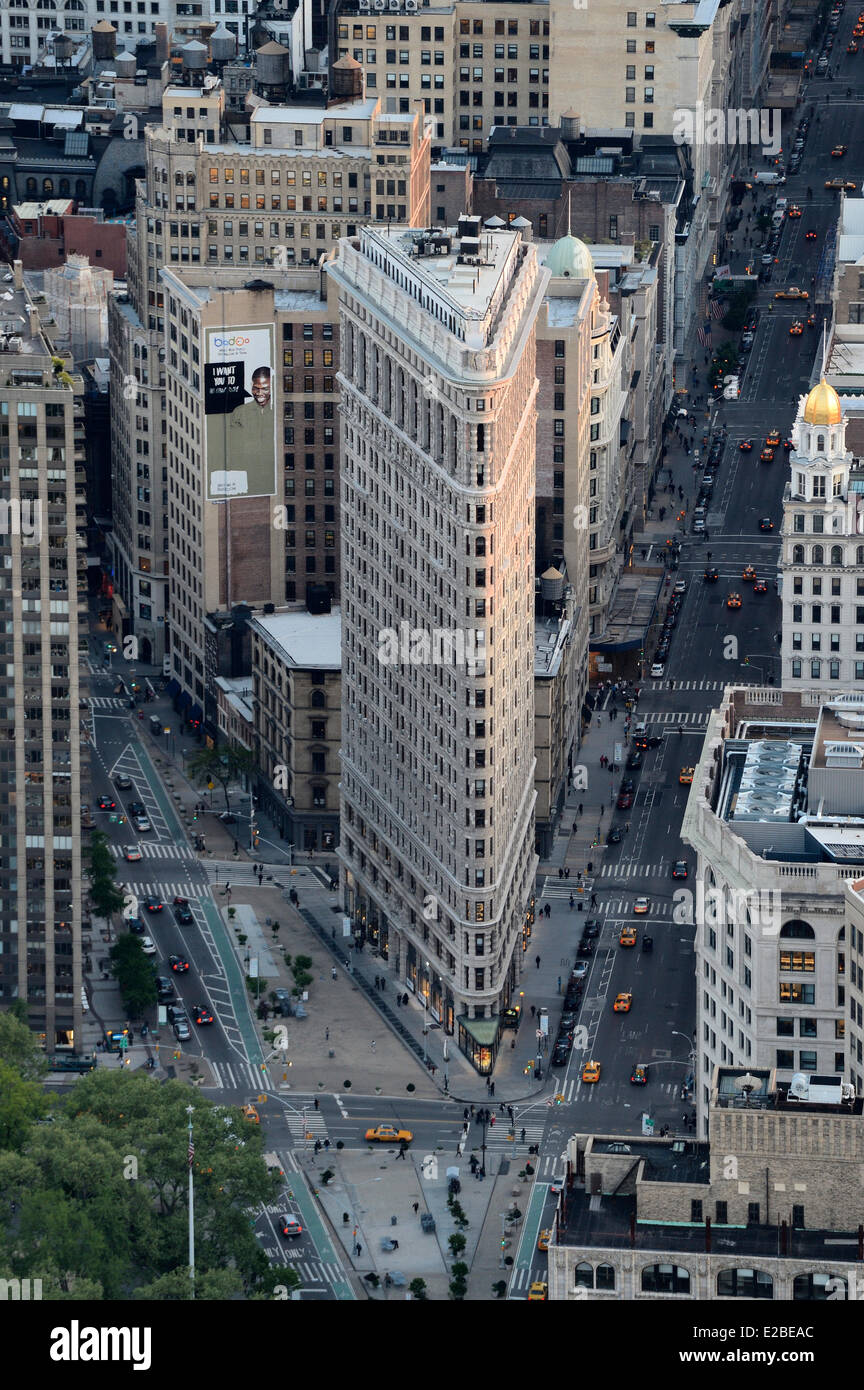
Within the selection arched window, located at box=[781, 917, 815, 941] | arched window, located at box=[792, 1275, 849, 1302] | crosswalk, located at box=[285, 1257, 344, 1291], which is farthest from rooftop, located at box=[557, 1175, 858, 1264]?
crosswalk, located at box=[285, 1257, 344, 1291]

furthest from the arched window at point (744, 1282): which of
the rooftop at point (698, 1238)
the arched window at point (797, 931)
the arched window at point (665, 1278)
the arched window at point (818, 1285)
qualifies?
the arched window at point (797, 931)

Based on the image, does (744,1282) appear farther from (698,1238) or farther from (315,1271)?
(315,1271)

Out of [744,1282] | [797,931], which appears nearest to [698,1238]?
[744,1282]

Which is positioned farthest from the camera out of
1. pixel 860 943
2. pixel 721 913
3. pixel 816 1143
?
pixel 721 913
